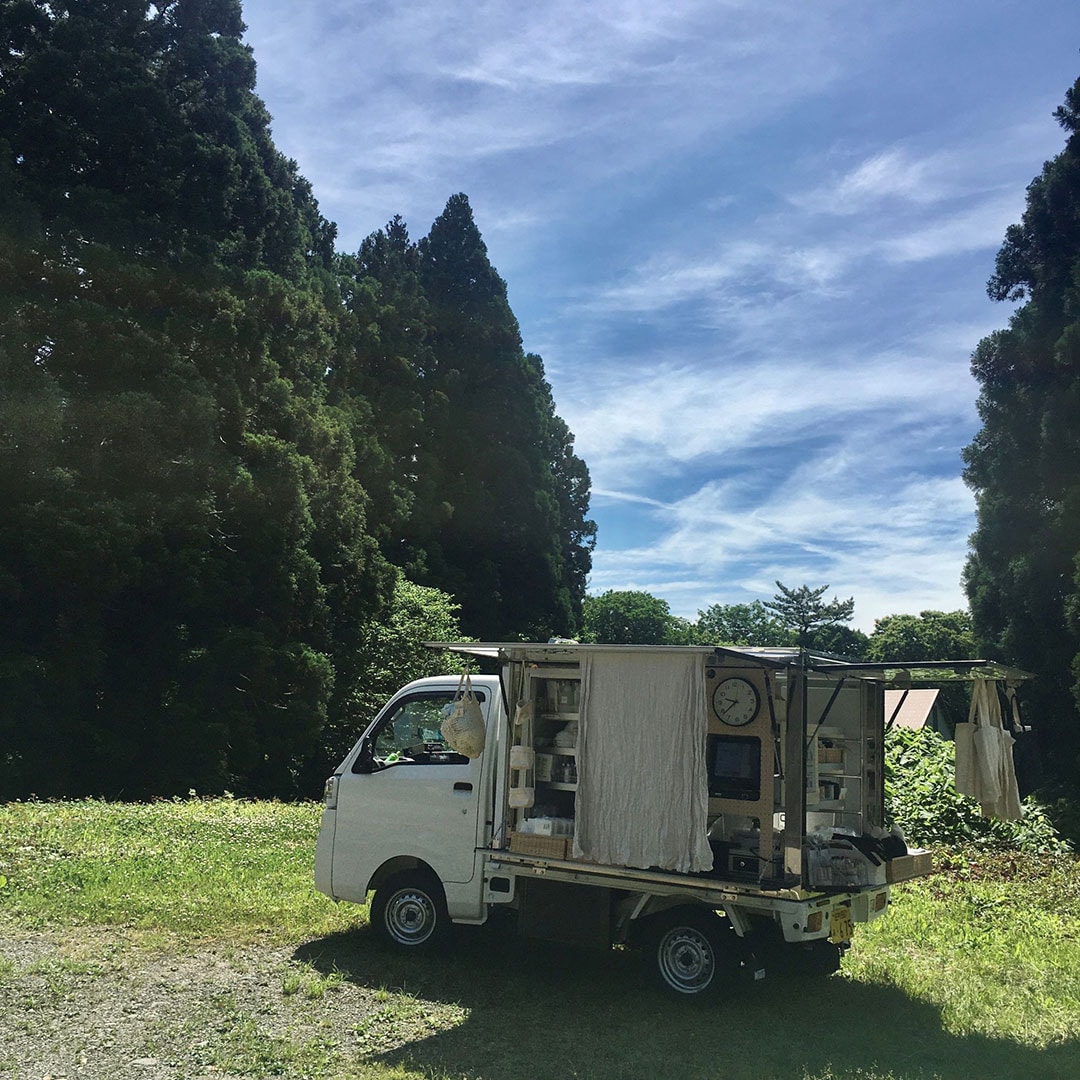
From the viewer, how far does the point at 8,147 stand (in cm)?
1952

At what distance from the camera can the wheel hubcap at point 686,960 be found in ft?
22.6

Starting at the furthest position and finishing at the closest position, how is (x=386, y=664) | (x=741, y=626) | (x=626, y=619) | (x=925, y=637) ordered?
(x=741, y=626) → (x=626, y=619) → (x=925, y=637) → (x=386, y=664)

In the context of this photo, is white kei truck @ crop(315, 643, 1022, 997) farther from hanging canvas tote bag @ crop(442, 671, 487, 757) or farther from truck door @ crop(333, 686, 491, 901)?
hanging canvas tote bag @ crop(442, 671, 487, 757)

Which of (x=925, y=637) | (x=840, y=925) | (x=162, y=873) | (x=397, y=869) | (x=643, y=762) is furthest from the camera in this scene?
(x=925, y=637)

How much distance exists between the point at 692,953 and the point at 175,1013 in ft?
11.0

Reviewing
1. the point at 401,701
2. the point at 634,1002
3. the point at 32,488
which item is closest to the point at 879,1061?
the point at 634,1002

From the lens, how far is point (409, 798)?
A: 8047 mm

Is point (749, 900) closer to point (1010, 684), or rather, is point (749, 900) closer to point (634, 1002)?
point (634, 1002)

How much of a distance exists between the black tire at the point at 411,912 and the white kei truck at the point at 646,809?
1cm

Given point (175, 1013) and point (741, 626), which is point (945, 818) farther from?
point (741, 626)

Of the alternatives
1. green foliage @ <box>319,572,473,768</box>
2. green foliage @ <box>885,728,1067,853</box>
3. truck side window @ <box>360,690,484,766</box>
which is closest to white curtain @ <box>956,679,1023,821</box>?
truck side window @ <box>360,690,484,766</box>

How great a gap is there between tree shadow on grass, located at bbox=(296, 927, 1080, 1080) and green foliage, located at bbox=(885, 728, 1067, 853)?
869 centimetres

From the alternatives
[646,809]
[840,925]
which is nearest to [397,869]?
[646,809]

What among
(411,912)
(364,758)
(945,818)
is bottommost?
(411,912)
